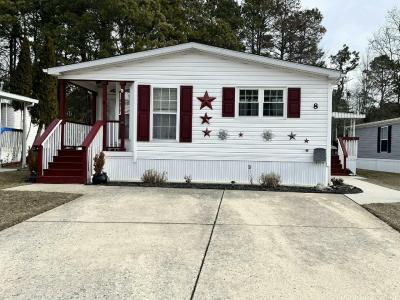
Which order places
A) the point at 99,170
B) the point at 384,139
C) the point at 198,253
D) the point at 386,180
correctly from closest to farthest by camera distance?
the point at 198,253, the point at 99,170, the point at 386,180, the point at 384,139

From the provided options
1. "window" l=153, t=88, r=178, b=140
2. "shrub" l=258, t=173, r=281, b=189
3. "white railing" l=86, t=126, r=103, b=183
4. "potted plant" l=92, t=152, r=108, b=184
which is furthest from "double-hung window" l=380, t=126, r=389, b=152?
"potted plant" l=92, t=152, r=108, b=184

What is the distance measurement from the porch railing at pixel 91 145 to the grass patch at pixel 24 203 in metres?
2.21

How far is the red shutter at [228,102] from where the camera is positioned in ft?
38.1

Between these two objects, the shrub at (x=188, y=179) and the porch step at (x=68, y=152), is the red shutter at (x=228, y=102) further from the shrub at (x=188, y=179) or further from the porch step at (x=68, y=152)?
the porch step at (x=68, y=152)

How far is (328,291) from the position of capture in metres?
3.70

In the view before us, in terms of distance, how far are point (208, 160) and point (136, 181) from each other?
2.22 meters

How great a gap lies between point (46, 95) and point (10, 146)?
9.43ft

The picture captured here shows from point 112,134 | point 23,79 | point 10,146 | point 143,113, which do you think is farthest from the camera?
point 23,79

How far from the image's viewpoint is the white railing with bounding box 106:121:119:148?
41.0 feet

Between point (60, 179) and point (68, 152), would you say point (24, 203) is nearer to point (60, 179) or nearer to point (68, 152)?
point (60, 179)

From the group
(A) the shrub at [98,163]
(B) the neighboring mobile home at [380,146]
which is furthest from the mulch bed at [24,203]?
(B) the neighboring mobile home at [380,146]

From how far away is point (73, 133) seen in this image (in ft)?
43.6

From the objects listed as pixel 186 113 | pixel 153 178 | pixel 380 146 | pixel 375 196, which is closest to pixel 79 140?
pixel 153 178

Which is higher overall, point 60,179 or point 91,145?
point 91,145
